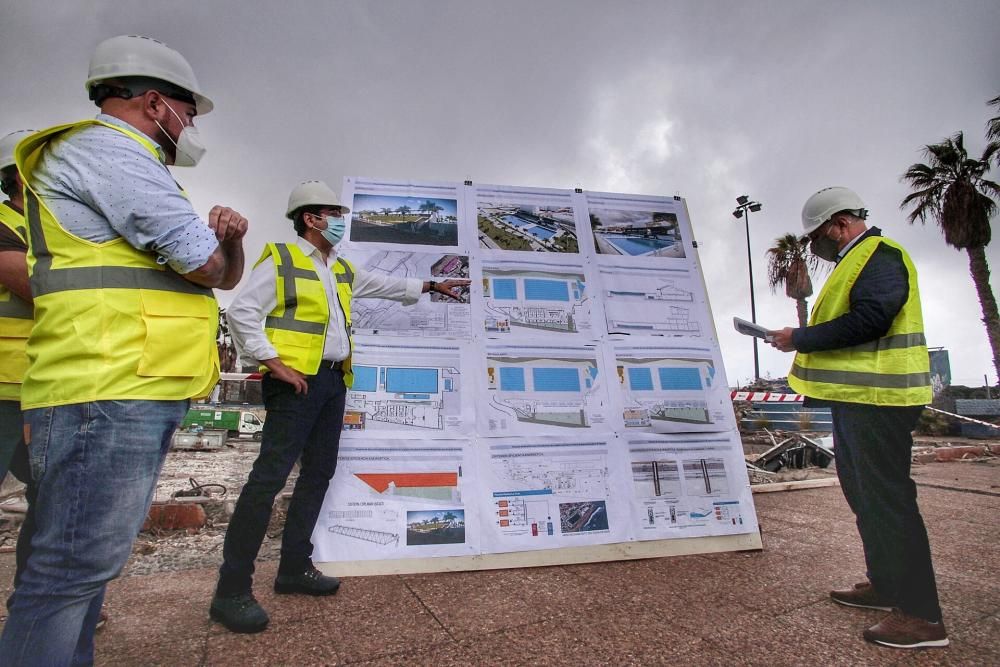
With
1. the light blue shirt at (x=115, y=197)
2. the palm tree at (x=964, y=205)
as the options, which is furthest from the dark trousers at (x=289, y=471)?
the palm tree at (x=964, y=205)

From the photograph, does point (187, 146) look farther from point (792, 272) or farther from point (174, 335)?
point (792, 272)

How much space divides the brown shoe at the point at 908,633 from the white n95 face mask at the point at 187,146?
10.0 feet

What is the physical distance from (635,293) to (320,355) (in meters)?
2.18

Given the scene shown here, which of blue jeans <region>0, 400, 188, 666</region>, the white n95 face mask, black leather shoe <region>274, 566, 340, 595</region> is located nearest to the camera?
blue jeans <region>0, 400, 188, 666</region>

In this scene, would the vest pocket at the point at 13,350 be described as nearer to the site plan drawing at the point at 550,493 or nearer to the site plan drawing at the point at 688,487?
the site plan drawing at the point at 550,493

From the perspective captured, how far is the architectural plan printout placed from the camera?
2988mm

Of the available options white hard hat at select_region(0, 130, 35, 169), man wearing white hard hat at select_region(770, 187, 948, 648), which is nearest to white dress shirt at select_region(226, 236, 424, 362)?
white hard hat at select_region(0, 130, 35, 169)

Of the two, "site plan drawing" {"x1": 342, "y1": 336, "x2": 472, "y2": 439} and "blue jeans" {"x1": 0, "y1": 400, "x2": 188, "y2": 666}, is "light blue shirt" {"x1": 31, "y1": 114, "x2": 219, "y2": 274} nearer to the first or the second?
"blue jeans" {"x1": 0, "y1": 400, "x2": 188, "y2": 666}

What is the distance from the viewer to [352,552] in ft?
9.28

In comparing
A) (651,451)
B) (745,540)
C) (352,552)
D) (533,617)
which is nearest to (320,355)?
(352,552)

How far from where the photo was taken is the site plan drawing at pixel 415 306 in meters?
3.29

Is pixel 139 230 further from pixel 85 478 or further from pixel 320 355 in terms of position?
pixel 320 355

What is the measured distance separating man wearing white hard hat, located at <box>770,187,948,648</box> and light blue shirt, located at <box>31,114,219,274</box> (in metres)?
2.59

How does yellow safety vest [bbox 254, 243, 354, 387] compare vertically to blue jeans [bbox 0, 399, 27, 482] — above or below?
above
